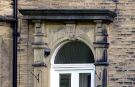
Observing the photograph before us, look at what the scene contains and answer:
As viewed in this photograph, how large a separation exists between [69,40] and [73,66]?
0.60m

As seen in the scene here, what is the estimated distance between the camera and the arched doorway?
44.7 feet

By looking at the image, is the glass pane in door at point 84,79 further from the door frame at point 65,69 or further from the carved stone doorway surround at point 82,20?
the carved stone doorway surround at point 82,20

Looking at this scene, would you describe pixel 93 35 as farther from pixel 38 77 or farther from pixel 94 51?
pixel 38 77

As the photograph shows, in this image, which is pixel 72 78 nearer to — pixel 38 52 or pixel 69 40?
pixel 69 40

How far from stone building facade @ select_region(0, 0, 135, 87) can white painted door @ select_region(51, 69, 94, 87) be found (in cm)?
2

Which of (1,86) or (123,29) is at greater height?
(123,29)

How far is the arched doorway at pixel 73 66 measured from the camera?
13.6m

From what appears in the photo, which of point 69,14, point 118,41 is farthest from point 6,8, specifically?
point 118,41

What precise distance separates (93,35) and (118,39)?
55 centimetres

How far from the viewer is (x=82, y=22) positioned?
13.4 m

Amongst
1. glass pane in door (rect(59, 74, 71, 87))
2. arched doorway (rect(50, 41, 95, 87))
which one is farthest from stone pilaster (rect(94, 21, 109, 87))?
glass pane in door (rect(59, 74, 71, 87))

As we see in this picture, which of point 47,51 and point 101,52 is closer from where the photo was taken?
point 101,52

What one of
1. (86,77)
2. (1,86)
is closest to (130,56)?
(86,77)

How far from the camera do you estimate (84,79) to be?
13656 millimetres
